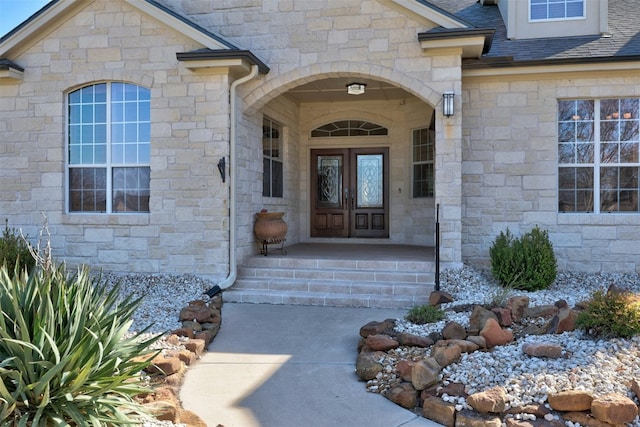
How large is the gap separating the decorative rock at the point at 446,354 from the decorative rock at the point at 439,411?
21.1 inches

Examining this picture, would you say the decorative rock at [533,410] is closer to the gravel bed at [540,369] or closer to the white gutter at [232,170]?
the gravel bed at [540,369]

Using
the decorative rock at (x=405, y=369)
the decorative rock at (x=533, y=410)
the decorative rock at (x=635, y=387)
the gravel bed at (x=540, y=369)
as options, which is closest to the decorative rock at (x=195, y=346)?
the gravel bed at (x=540, y=369)

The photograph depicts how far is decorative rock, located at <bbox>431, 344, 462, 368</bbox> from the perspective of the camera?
14.5 ft

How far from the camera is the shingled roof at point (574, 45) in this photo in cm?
806

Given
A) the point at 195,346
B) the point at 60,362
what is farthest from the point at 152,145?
the point at 60,362

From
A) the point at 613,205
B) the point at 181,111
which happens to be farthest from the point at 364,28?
the point at 613,205

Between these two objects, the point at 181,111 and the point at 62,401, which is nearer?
the point at 62,401

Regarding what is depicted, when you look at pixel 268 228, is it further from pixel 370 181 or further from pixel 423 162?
pixel 423 162

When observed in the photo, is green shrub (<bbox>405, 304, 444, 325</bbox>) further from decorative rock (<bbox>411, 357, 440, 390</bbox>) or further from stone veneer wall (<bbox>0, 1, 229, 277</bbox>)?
stone veneer wall (<bbox>0, 1, 229, 277</bbox>)

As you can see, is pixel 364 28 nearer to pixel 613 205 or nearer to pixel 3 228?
pixel 613 205

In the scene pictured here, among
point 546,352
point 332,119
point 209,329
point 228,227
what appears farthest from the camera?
point 332,119

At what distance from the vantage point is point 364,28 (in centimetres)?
806

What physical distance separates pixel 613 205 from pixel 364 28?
5.02 m

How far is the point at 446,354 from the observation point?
4453 millimetres
